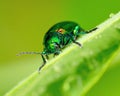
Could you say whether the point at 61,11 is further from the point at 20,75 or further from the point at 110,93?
the point at 110,93

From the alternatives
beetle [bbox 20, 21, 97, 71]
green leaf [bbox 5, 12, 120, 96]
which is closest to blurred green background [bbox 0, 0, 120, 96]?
beetle [bbox 20, 21, 97, 71]

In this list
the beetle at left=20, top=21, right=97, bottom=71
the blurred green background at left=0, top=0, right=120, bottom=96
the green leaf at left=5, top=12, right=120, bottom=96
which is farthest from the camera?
the blurred green background at left=0, top=0, right=120, bottom=96

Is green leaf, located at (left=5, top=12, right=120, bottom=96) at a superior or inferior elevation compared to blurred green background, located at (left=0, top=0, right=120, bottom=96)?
inferior

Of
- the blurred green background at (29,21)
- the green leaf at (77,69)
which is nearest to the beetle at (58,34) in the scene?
the blurred green background at (29,21)

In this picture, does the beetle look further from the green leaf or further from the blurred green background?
the green leaf

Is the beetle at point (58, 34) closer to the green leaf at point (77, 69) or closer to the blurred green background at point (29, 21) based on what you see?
the blurred green background at point (29, 21)
